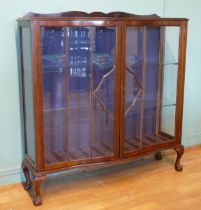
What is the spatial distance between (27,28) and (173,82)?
1189 mm

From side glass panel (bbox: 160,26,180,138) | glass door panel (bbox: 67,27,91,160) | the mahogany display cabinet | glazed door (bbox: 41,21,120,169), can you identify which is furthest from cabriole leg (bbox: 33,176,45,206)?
side glass panel (bbox: 160,26,180,138)

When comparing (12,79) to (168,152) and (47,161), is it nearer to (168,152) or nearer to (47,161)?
(47,161)

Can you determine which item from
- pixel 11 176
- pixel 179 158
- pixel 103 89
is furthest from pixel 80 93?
pixel 179 158

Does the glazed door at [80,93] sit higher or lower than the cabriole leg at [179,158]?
higher

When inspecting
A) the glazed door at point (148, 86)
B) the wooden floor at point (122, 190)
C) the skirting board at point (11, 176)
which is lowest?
the wooden floor at point (122, 190)

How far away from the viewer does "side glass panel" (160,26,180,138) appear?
255 cm

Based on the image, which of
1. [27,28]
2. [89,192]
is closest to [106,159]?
[89,192]

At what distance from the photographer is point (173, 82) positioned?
264 centimetres

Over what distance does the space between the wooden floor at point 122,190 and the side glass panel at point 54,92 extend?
33cm

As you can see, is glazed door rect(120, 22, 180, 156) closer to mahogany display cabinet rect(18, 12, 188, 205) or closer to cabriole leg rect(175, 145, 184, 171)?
mahogany display cabinet rect(18, 12, 188, 205)

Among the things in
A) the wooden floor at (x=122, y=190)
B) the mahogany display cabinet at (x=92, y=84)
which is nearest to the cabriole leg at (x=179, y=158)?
the wooden floor at (x=122, y=190)

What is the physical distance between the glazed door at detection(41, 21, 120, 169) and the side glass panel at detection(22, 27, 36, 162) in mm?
87

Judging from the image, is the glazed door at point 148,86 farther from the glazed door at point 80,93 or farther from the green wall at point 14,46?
the green wall at point 14,46

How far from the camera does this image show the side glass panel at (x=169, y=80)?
8.36 feet
